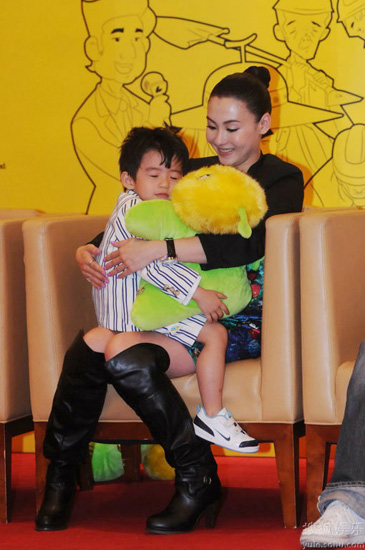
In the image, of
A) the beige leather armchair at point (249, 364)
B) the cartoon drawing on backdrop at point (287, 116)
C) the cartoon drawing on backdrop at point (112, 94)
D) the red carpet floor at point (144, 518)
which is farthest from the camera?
the cartoon drawing on backdrop at point (112, 94)

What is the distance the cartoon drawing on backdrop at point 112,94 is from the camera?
3451 mm

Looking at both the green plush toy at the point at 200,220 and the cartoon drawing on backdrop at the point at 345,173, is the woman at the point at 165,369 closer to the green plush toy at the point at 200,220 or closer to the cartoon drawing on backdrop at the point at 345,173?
the green plush toy at the point at 200,220

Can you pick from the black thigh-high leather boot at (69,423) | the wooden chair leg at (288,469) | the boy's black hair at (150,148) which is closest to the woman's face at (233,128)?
the boy's black hair at (150,148)

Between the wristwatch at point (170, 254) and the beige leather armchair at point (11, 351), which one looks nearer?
the wristwatch at point (170, 254)

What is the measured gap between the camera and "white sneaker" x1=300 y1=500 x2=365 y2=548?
74.0 inches

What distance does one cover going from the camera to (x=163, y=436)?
2.17 meters

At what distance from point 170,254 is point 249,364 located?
36 centimetres

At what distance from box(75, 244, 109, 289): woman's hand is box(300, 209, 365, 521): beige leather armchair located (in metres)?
0.55

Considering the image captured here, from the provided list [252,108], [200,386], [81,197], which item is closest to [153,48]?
[81,197]

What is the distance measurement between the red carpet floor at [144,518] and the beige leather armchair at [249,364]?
0.13 meters

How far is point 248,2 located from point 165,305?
1.62 metres

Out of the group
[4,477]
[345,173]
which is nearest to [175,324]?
[4,477]

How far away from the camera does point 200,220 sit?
2180 mm

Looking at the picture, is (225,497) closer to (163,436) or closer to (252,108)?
(163,436)
